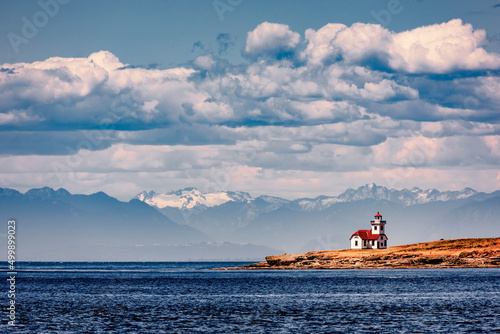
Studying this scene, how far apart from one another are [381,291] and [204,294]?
2879 centimetres

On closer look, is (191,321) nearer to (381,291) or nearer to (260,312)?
(260,312)

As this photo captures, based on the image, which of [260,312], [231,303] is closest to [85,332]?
[260,312]

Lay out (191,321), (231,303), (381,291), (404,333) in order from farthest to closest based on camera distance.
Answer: (381,291)
(231,303)
(191,321)
(404,333)

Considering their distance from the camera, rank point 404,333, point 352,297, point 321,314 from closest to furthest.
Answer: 1. point 404,333
2. point 321,314
3. point 352,297

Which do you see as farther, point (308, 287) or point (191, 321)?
point (308, 287)

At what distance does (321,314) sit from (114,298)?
38.7 metres

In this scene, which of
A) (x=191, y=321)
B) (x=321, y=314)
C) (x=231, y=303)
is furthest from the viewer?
(x=231, y=303)

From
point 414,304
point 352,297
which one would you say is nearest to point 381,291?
point 352,297

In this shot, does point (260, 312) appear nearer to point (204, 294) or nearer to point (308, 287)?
point (204, 294)

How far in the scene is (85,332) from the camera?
228 feet

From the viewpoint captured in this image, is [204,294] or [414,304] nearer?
[414,304]

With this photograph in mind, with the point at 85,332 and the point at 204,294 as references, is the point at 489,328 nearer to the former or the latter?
the point at 85,332

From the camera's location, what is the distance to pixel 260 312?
3447 inches

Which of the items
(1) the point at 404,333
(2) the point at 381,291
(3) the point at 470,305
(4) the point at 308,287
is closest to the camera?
(1) the point at 404,333
